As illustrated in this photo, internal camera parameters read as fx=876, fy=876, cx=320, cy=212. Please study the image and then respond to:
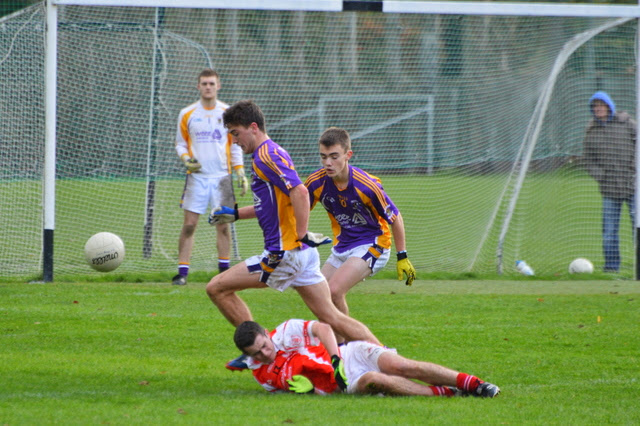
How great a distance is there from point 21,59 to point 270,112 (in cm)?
443

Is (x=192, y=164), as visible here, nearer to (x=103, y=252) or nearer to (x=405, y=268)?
(x=103, y=252)

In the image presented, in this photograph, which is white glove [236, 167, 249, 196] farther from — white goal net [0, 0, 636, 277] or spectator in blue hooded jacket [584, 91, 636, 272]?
spectator in blue hooded jacket [584, 91, 636, 272]

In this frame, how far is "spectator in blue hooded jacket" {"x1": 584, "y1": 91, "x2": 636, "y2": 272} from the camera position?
40.7 feet

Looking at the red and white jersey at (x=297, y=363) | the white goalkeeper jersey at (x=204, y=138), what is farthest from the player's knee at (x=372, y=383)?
the white goalkeeper jersey at (x=204, y=138)

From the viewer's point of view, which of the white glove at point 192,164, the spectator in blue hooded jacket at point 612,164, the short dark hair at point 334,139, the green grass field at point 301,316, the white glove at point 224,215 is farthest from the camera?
the spectator in blue hooded jacket at point 612,164

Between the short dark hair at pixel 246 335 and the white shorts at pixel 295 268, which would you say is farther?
the white shorts at pixel 295 268

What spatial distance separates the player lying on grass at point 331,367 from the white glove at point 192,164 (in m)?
4.92

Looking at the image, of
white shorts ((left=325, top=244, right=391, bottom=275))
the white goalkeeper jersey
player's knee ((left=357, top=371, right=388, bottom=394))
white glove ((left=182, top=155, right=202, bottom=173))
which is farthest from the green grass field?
the white goalkeeper jersey

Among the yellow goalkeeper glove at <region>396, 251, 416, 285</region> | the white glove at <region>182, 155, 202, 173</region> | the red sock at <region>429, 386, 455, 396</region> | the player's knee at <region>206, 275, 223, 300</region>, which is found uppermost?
the white glove at <region>182, 155, 202, 173</region>

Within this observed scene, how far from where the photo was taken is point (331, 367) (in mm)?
5871

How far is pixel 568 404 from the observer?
563cm

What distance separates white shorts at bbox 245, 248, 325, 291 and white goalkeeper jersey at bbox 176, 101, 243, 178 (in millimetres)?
4801

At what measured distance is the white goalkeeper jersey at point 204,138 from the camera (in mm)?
10852

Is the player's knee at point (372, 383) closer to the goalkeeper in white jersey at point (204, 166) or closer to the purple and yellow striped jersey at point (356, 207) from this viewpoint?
the purple and yellow striped jersey at point (356, 207)
